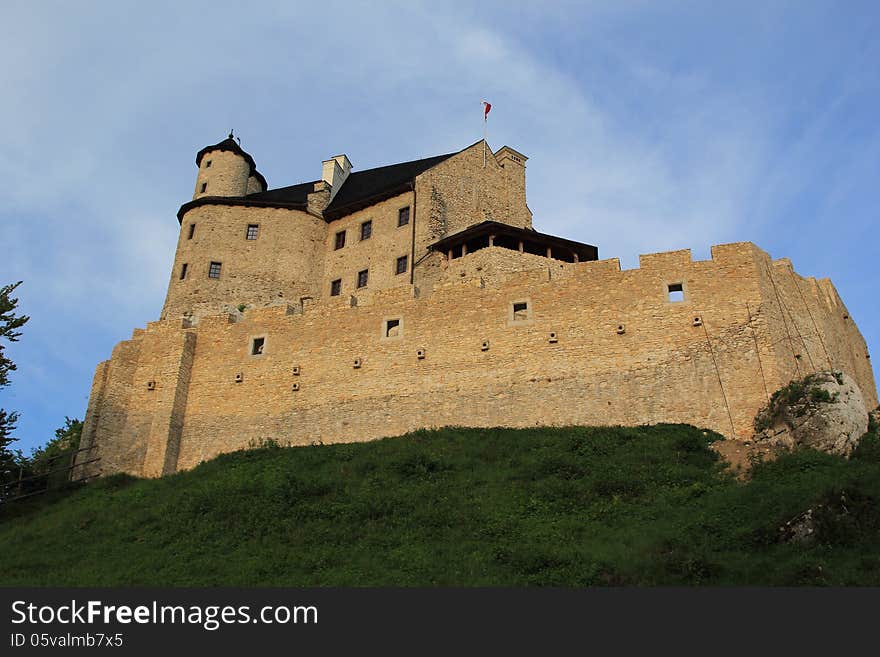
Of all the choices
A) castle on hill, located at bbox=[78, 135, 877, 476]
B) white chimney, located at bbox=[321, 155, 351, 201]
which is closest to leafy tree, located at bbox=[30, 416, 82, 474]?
castle on hill, located at bbox=[78, 135, 877, 476]

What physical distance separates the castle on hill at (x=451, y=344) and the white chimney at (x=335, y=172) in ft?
20.1

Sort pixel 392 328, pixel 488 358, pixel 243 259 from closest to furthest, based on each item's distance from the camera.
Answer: pixel 488 358 → pixel 392 328 → pixel 243 259

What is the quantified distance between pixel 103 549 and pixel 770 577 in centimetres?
1588

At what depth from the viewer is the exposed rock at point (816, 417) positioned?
2116 centimetres

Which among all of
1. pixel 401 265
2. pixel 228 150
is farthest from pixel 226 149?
pixel 401 265

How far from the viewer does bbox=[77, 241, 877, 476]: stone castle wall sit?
24891 mm

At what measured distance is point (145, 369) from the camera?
30969 millimetres

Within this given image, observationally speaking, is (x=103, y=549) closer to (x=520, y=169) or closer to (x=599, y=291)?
(x=599, y=291)

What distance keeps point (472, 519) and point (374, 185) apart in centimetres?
2507

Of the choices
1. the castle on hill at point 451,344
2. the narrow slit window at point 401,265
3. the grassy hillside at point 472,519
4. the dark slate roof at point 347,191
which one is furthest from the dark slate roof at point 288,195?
the grassy hillside at point 472,519

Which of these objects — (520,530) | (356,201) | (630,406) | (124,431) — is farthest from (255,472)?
(356,201)

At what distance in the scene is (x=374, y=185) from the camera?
41.6 m

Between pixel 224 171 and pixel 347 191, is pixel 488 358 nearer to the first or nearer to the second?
pixel 347 191

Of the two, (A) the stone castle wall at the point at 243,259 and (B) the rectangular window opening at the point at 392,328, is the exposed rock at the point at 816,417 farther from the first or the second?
(A) the stone castle wall at the point at 243,259
